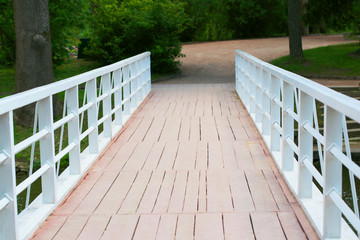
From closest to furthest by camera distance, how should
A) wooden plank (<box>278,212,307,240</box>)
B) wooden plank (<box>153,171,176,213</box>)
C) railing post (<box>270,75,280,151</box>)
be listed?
wooden plank (<box>278,212,307,240</box>)
wooden plank (<box>153,171,176,213</box>)
railing post (<box>270,75,280,151</box>)

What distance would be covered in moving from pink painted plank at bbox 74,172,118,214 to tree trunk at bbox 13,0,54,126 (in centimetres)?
687

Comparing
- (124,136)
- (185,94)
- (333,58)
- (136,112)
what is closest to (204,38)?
(333,58)

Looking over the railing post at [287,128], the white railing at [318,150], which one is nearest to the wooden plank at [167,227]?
the white railing at [318,150]

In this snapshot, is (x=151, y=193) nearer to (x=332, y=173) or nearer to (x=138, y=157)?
(x=138, y=157)

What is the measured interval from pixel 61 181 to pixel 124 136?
3.07m

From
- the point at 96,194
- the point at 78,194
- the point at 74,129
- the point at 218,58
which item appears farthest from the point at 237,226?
the point at 218,58

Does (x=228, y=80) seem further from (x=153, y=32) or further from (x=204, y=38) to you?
(x=204, y=38)

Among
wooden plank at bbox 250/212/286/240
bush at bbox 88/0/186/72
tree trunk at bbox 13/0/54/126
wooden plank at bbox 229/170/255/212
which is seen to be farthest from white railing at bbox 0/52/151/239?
bush at bbox 88/0/186/72

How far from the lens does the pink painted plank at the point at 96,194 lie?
5094 millimetres

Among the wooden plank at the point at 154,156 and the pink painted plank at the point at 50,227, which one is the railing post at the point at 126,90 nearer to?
the wooden plank at the point at 154,156

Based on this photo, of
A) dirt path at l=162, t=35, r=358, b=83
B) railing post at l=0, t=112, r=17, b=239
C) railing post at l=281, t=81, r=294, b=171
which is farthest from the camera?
dirt path at l=162, t=35, r=358, b=83

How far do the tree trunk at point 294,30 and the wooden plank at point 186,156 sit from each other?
13.7m

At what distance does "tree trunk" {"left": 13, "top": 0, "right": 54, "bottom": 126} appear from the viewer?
12.3 m

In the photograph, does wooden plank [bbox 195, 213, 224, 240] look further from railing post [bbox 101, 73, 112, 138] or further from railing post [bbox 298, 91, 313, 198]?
railing post [bbox 101, 73, 112, 138]
